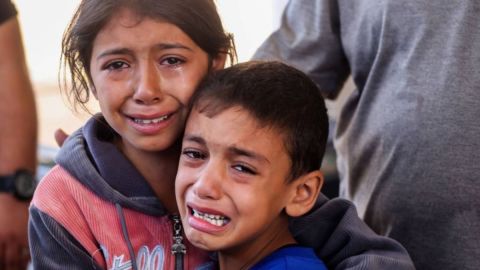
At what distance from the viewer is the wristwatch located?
1.93 m

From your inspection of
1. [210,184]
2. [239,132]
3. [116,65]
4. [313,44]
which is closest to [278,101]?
[239,132]

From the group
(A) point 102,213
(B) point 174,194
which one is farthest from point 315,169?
(A) point 102,213

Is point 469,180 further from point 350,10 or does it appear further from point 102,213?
point 102,213

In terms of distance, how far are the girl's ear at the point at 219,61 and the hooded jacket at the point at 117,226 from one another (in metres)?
0.26

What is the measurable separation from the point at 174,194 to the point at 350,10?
0.63 m

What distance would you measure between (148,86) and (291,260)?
0.40 m

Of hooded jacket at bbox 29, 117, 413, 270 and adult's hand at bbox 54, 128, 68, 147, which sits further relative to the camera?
adult's hand at bbox 54, 128, 68, 147

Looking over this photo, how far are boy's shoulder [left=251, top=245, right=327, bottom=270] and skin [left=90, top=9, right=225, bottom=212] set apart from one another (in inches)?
11.4

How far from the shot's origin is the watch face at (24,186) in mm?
1931

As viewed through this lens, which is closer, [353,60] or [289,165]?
[289,165]

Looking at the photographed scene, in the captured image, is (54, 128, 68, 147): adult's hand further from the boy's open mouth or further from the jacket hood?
the boy's open mouth

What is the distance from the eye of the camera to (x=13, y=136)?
1.98 meters

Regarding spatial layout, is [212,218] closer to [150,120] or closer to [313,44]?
[150,120]

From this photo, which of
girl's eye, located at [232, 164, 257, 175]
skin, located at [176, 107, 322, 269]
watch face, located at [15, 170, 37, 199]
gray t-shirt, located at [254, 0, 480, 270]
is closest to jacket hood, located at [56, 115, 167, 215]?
skin, located at [176, 107, 322, 269]
